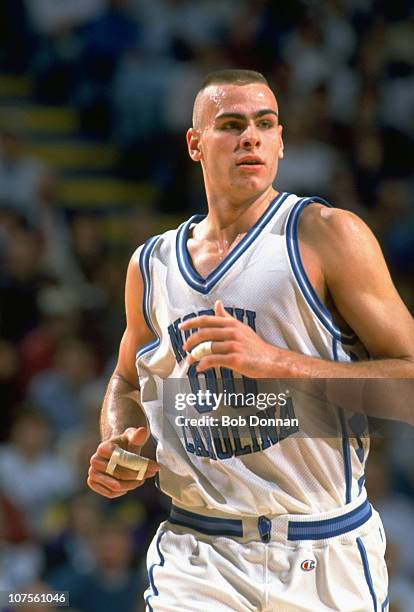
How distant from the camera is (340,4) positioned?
8.76 metres

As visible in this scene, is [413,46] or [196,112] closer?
[196,112]

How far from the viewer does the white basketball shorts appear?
316 cm

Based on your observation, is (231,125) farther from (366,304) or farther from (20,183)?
(20,183)

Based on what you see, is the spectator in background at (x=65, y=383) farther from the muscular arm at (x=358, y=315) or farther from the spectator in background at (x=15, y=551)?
the muscular arm at (x=358, y=315)

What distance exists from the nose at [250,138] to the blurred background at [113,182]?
7.99 feet

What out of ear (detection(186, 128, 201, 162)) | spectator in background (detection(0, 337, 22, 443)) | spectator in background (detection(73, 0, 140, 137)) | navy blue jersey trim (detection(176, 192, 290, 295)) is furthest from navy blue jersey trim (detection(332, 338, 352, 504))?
spectator in background (detection(73, 0, 140, 137))

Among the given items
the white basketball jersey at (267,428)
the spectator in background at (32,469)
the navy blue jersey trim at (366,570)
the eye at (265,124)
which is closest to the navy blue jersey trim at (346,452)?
the white basketball jersey at (267,428)

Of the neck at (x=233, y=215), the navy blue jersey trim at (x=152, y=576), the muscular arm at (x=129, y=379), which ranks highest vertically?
the neck at (x=233, y=215)

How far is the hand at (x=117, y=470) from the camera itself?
332 cm

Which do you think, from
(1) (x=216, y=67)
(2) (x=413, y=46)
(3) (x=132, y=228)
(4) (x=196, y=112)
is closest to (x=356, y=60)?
(2) (x=413, y=46)

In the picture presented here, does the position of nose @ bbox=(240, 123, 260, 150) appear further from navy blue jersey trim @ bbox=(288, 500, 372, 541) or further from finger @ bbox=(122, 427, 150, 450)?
navy blue jersey trim @ bbox=(288, 500, 372, 541)

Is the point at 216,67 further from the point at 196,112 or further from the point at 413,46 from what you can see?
the point at 196,112

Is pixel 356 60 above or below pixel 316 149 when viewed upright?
above

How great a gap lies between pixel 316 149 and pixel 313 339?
15.1ft
